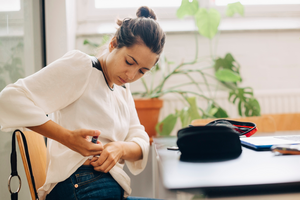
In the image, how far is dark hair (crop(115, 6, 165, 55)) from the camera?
767mm

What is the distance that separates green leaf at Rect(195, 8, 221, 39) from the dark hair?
1034 millimetres

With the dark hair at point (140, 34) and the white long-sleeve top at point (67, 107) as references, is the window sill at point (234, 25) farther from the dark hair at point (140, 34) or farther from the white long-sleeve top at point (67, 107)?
the white long-sleeve top at point (67, 107)

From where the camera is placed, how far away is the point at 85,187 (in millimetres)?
626

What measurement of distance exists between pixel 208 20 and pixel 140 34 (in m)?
1.13

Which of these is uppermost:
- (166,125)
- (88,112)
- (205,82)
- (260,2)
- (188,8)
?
(260,2)

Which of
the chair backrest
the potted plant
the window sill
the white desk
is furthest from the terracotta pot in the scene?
the white desk

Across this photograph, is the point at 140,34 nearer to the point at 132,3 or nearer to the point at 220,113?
the point at 220,113

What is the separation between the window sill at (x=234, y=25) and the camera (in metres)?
1.99

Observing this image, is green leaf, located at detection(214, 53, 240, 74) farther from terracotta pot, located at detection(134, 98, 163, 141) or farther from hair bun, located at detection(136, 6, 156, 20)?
hair bun, located at detection(136, 6, 156, 20)

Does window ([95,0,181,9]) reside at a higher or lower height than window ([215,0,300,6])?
lower

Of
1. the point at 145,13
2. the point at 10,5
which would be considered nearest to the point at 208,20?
the point at 145,13

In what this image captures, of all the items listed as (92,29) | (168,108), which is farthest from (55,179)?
(92,29)

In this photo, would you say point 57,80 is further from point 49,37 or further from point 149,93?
point 149,93

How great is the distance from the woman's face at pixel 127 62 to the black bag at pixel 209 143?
1.07 ft
